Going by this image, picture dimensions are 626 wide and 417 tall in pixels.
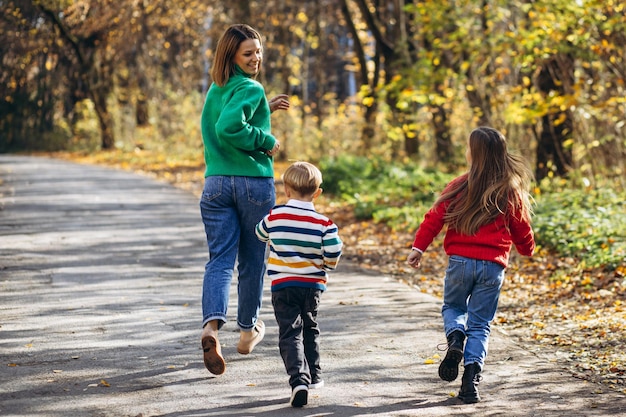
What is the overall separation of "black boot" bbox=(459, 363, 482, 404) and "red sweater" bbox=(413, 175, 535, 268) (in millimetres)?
602

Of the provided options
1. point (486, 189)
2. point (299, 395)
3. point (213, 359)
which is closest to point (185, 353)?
point (213, 359)

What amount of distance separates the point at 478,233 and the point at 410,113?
1353 centimetres

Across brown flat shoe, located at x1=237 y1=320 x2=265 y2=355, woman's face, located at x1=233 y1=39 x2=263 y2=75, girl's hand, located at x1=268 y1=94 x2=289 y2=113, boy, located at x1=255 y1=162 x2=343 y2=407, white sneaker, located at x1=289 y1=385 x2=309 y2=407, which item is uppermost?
woman's face, located at x1=233 y1=39 x2=263 y2=75

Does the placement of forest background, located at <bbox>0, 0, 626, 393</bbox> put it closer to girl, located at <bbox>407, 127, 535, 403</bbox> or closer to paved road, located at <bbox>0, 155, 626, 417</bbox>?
paved road, located at <bbox>0, 155, 626, 417</bbox>

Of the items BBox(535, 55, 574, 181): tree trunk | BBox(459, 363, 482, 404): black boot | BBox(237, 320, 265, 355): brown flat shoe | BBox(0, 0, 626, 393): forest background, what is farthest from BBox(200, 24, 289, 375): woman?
BBox(535, 55, 574, 181): tree trunk

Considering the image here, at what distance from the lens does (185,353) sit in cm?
590

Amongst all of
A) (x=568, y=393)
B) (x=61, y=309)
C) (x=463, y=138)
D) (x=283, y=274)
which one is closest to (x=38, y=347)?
(x=61, y=309)

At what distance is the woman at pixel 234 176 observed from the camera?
17.4ft

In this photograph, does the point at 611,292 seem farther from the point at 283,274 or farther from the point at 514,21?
the point at 514,21

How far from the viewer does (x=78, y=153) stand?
3030 centimetres

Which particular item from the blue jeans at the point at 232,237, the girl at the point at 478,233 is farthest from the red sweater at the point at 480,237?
Result: the blue jeans at the point at 232,237

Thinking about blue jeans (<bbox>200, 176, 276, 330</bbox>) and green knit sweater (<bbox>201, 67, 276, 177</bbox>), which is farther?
→ blue jeans (<bbox>200, 176, 276, 330</bbox>)

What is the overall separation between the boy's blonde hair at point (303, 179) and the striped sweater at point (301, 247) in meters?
0.08

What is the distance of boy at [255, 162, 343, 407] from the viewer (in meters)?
4.87
